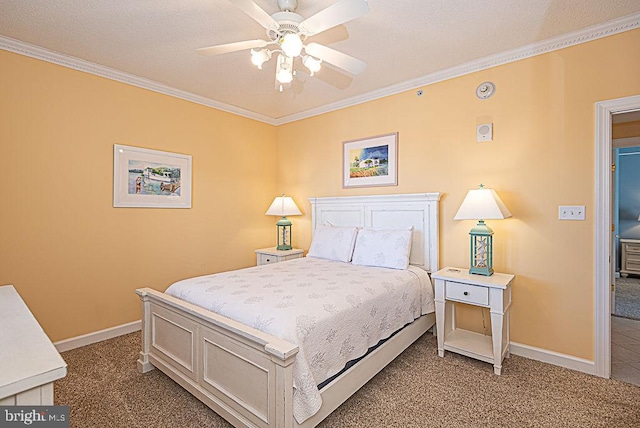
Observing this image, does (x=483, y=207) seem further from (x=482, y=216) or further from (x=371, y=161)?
(x=371, y=161)

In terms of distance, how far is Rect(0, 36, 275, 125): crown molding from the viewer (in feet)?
8.17

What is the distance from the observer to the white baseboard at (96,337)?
2.72 metres

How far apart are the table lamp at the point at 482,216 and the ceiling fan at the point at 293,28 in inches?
55.5

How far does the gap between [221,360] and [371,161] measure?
2602 millimetres

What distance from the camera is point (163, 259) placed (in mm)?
3393

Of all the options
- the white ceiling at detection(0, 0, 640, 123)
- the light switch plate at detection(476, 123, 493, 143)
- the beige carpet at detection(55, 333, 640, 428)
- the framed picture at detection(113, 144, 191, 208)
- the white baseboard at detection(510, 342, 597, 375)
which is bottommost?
the beige carpet at detection(55, 333, 640, 428)

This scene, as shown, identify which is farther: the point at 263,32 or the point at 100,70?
the point at 100,70

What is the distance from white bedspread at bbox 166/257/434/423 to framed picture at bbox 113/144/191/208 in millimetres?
1370

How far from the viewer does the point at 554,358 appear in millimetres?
2484

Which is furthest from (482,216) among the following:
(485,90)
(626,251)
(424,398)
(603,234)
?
(626,251)

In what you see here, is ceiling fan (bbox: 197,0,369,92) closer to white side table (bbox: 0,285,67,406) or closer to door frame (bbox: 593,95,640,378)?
white side table (bbox: 0,285,67,406)

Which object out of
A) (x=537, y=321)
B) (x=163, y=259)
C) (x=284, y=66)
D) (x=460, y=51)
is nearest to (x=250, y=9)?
(x=284, y=66)

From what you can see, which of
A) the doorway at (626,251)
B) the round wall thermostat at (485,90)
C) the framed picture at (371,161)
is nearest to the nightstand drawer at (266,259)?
the framed picture at (371,161)

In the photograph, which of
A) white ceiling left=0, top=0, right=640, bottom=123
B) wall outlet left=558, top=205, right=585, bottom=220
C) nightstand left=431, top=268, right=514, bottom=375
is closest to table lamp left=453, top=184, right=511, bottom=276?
nightstand left=431, top=268, right=514, bottom=375
